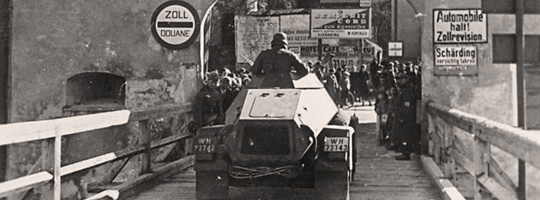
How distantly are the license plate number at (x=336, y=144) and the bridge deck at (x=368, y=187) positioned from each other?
1.01 m

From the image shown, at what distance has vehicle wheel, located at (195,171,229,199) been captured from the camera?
6.48 meters

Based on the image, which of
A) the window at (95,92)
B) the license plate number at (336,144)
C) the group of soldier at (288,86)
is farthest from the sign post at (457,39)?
the window at (95,92)

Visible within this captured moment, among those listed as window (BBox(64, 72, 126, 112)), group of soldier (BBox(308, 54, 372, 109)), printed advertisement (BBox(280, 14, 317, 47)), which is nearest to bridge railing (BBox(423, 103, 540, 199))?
window (BBox(64, 72, 126, 112))

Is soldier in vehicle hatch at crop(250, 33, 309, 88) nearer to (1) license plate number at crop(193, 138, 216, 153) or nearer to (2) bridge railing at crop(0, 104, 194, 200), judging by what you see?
(1) license plate number at crop(193, 138, 216, 153)

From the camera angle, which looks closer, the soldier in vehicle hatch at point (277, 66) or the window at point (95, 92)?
the soldier in vehicle hatch at point (277, 66)

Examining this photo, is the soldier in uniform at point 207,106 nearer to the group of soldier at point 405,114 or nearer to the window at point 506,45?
the group of soldier at point 405,114

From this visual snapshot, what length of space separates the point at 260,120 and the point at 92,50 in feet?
18.5

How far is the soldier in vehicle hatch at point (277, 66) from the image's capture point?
725 cm

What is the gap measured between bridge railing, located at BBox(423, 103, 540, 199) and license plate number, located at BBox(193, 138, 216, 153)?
2534mm

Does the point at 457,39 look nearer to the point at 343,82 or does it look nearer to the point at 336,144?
the point at 336,144

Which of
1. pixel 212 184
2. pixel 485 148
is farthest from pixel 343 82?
pixel 485 148

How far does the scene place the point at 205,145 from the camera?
6.47 meters

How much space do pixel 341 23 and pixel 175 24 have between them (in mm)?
12613

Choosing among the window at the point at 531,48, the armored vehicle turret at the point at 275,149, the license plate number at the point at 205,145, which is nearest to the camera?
the window at the point at 531,48
